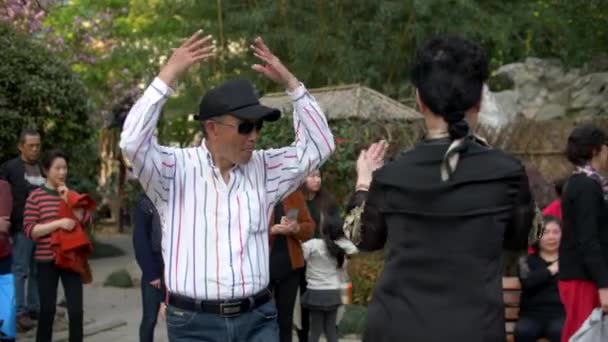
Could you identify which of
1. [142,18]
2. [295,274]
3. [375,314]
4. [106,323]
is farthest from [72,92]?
[142,18]

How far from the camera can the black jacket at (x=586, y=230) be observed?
6031mm

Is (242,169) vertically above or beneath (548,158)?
above

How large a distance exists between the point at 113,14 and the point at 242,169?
2140cm

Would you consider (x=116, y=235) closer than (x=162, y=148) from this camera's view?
No

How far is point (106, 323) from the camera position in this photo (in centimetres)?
1118

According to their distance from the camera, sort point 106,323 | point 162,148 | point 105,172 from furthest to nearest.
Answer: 1. point 105,172
2. point 106,323
3. point 162,148

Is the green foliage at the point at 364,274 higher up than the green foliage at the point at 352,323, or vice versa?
the green foliage at the point at 364,274

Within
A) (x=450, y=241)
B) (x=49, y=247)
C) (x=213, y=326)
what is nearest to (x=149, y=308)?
(x=49, y=247)

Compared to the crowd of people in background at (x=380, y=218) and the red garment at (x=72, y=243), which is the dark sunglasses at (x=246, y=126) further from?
the red garment at (x=72, y=243)

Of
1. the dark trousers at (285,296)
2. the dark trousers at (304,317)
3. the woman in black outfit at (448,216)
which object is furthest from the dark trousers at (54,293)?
the woman in black outfit at (448,216)

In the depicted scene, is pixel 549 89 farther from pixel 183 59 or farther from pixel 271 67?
pixel 183 59

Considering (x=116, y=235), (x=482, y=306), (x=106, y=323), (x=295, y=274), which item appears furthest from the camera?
(x=116, y=235)

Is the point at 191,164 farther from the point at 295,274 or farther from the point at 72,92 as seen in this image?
the point at 72,92

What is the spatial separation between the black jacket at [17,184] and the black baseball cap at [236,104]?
6.20 m
